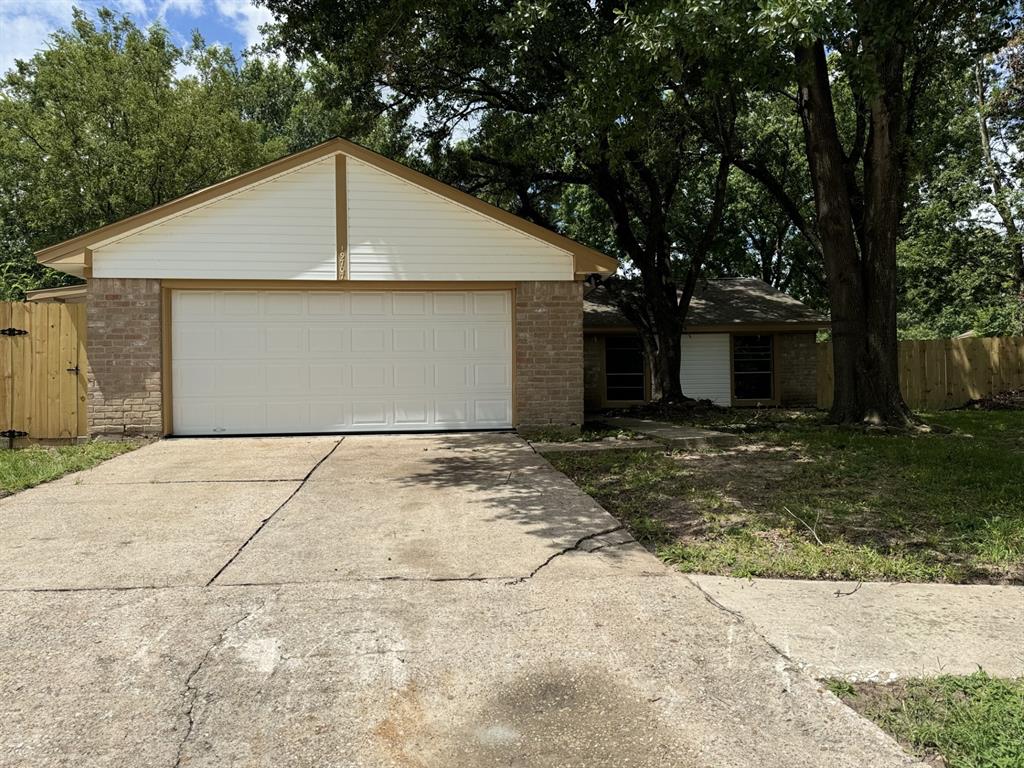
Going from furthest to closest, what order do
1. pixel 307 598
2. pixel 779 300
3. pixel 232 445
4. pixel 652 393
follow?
pixel 779 300 → pixel 652 393 → pixel 232 445 → pixel 307 598

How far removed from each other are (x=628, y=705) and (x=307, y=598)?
1.91 metres

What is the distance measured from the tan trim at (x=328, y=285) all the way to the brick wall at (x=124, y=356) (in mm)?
512

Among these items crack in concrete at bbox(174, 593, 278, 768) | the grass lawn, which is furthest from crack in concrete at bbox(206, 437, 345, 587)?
the grass lawn

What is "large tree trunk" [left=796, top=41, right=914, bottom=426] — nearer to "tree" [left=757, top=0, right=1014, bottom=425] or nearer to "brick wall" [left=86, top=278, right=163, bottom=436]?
"tree" [left=757, top=0, right=1014, bottom=425]

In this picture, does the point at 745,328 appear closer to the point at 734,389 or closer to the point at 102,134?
the point at 734,389

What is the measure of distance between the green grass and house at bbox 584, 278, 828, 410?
11211 mm

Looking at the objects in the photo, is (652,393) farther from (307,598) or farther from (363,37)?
(307,598)

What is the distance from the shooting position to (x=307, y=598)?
144 inches

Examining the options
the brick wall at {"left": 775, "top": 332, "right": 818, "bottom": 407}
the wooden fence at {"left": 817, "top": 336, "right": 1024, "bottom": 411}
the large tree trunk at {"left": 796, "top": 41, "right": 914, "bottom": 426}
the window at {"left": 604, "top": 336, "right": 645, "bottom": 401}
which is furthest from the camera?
the brick wall at {"left": 775, "top": 332, "right": 818, "bottom": 407}

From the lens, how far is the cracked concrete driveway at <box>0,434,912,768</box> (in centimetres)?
237

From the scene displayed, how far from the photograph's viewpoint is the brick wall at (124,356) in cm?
936

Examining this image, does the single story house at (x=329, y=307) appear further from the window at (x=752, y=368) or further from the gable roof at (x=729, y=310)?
the window at (x=752, y=368)

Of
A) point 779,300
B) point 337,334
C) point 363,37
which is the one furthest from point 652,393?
point 363,37

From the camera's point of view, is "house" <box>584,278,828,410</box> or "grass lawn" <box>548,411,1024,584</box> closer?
"grass lawn" <box>548,411,1024,584</box>
